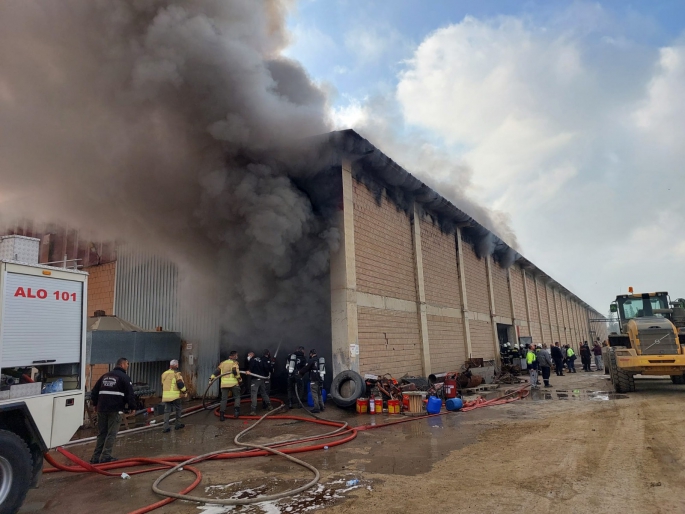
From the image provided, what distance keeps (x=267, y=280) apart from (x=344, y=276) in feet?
6.93

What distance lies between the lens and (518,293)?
26453 mm

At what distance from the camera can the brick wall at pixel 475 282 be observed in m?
19.2

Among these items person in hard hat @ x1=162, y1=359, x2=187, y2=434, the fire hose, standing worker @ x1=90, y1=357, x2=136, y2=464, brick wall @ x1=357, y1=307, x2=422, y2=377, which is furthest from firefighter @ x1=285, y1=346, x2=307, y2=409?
standing worker @ x1=90, y1=357, x2=136, y2=464

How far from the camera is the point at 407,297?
13.9 meters

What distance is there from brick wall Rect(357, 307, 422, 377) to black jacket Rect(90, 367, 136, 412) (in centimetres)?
579

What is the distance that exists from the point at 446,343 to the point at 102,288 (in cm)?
1184

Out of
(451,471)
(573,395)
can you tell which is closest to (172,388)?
(451,471)

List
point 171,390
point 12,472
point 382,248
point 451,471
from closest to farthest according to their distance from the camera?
point 12,472, point 451,471, point 171,390, point 382,248

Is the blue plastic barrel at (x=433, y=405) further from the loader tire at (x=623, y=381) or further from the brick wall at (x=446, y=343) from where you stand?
the loader tire at (x=623, y=381)

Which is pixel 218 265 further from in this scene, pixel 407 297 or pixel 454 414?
pixel 454 414

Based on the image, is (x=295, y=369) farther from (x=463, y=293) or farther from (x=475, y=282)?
(x=475, y=282)

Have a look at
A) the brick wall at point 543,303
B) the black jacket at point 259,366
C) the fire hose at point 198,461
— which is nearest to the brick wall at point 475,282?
the black jacket at point 259,366

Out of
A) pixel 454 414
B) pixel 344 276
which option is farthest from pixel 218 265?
pixel 454 414

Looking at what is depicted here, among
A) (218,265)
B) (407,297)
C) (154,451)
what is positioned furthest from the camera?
(407,297)
